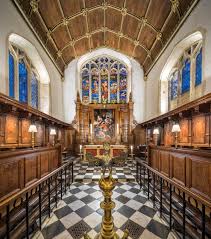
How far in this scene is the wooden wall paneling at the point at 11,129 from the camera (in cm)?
478

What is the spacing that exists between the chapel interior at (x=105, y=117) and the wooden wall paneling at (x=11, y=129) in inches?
1.4

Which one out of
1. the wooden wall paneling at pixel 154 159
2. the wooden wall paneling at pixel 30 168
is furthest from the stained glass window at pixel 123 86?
the wooden wall paneling at pixel 30 168

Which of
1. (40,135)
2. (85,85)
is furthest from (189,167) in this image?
(85,85)

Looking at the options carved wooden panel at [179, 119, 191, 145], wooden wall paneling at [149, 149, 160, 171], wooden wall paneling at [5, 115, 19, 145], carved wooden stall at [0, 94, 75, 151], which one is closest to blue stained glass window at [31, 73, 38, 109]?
carved wooden stall at [0, 94, 75, 151]

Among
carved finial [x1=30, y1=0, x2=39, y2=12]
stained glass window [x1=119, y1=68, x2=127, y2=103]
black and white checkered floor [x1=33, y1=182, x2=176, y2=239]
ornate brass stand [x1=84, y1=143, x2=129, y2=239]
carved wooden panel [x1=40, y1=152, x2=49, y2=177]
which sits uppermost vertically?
carved finial [x1=30, y1=0, x2=39, y2=12]

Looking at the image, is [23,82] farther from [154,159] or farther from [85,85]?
[154,159]

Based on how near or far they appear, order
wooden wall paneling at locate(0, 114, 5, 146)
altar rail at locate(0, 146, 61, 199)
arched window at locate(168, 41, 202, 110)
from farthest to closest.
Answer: arched window at locate(168, 41, 202, 110) < wooden wall paneling at locate(0, 114, 5, 146) < altar rail at locate(0, 146, 61, 199)

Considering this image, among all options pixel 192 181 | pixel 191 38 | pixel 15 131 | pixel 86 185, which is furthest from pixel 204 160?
pixel 15 131

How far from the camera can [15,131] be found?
5230mm

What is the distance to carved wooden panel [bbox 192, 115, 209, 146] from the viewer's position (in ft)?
14.9

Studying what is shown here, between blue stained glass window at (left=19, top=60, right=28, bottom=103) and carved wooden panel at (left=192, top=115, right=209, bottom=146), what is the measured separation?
286 inches

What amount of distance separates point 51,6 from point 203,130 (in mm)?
7696

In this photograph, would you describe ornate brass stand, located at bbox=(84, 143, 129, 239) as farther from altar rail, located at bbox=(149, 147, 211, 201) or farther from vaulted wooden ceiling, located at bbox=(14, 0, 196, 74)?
vaulted wooden ceiling, located at bbox=(14, 0, 196, 74)

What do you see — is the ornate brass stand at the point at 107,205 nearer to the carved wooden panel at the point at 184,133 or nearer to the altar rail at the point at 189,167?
the altar rail at the point at 189,167
